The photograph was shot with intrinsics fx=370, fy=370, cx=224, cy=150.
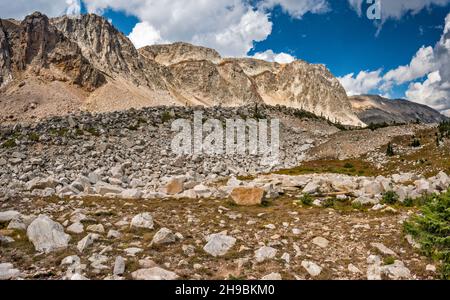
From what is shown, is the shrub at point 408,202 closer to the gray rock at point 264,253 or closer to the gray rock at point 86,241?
the gray rock at point 264,253

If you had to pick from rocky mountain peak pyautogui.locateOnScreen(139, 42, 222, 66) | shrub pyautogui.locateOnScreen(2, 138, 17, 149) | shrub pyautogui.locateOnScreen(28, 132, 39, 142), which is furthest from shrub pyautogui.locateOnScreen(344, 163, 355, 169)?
rocky mountain peak pyautogui.locateOnScreen(139, 42, 222, 66)

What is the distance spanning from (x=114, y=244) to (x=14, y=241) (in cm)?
265

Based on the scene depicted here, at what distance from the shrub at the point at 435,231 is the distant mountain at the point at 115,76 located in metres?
74.4

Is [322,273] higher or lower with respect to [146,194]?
lower

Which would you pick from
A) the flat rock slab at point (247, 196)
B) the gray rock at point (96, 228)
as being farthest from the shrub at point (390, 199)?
the gray rock at point (96, 228)

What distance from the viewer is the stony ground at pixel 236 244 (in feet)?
26.8

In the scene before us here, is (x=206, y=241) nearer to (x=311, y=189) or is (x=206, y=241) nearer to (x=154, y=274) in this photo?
(x=154, y=274)

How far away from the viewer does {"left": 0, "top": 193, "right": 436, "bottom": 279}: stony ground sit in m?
8.16

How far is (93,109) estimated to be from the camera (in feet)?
276

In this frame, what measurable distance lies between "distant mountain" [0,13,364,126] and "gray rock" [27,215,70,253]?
6880 cm

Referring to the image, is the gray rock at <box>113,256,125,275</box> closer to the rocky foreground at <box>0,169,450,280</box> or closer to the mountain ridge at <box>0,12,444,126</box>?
the rocky foreground at <box>0,169,450,280</box>

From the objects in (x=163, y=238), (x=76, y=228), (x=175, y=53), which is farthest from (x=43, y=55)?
(x=163, y=238)
